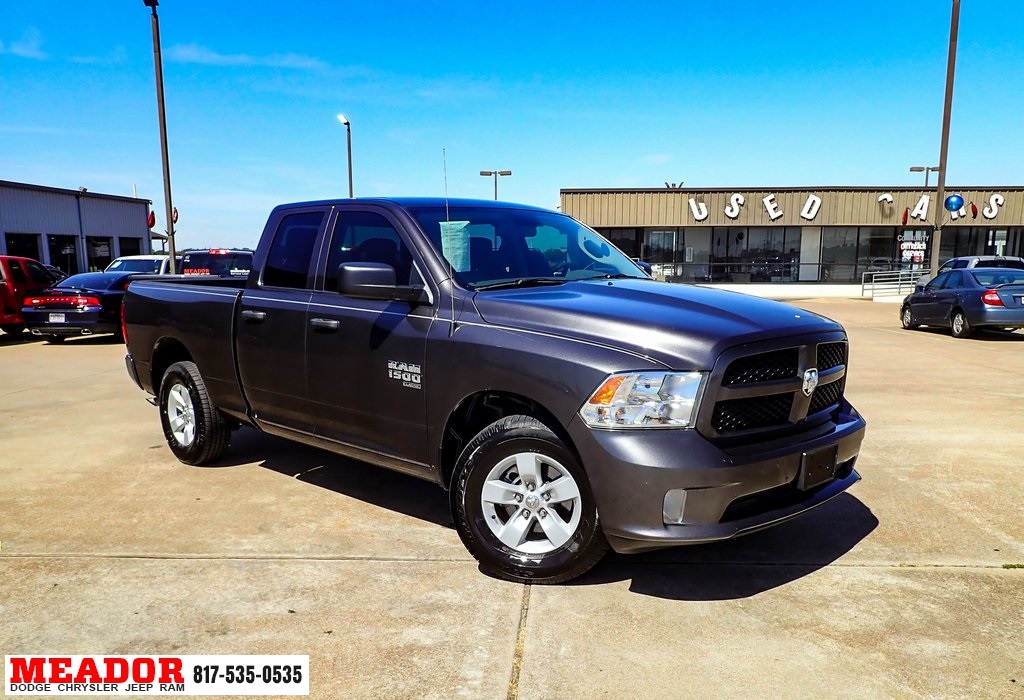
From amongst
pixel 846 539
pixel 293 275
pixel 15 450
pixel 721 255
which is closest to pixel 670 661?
pixel 846 539

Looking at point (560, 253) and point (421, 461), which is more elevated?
point (560, 253)

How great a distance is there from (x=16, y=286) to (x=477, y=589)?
49.2 ft

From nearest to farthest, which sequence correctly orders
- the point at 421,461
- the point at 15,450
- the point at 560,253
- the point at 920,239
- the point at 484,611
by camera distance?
the point at 484,611
the point at 421,461
the point at 560,253
the point at 15,450
the point at 920,239

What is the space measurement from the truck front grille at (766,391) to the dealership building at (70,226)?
3532 cm

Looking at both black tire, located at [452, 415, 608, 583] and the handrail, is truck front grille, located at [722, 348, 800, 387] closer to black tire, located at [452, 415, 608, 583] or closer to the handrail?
black tire, located at [452, 415, 608, 583]

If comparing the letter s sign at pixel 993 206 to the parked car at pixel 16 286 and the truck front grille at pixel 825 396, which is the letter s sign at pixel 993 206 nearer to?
the truck front grille at pixel 825 396

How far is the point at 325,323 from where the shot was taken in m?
4.48

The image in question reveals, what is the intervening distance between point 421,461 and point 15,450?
14.0 feet

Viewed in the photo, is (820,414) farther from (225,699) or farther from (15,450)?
(15,450)

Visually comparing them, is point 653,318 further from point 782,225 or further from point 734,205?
point 782,225

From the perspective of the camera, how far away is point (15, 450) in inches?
246

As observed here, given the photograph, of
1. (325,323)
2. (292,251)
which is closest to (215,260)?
(292,251)

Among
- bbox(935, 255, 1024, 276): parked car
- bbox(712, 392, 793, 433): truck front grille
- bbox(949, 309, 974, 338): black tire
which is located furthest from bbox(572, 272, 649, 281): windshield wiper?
bbox(935, 255, 1024, 276): parked car

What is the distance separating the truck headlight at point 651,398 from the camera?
10.5ft
